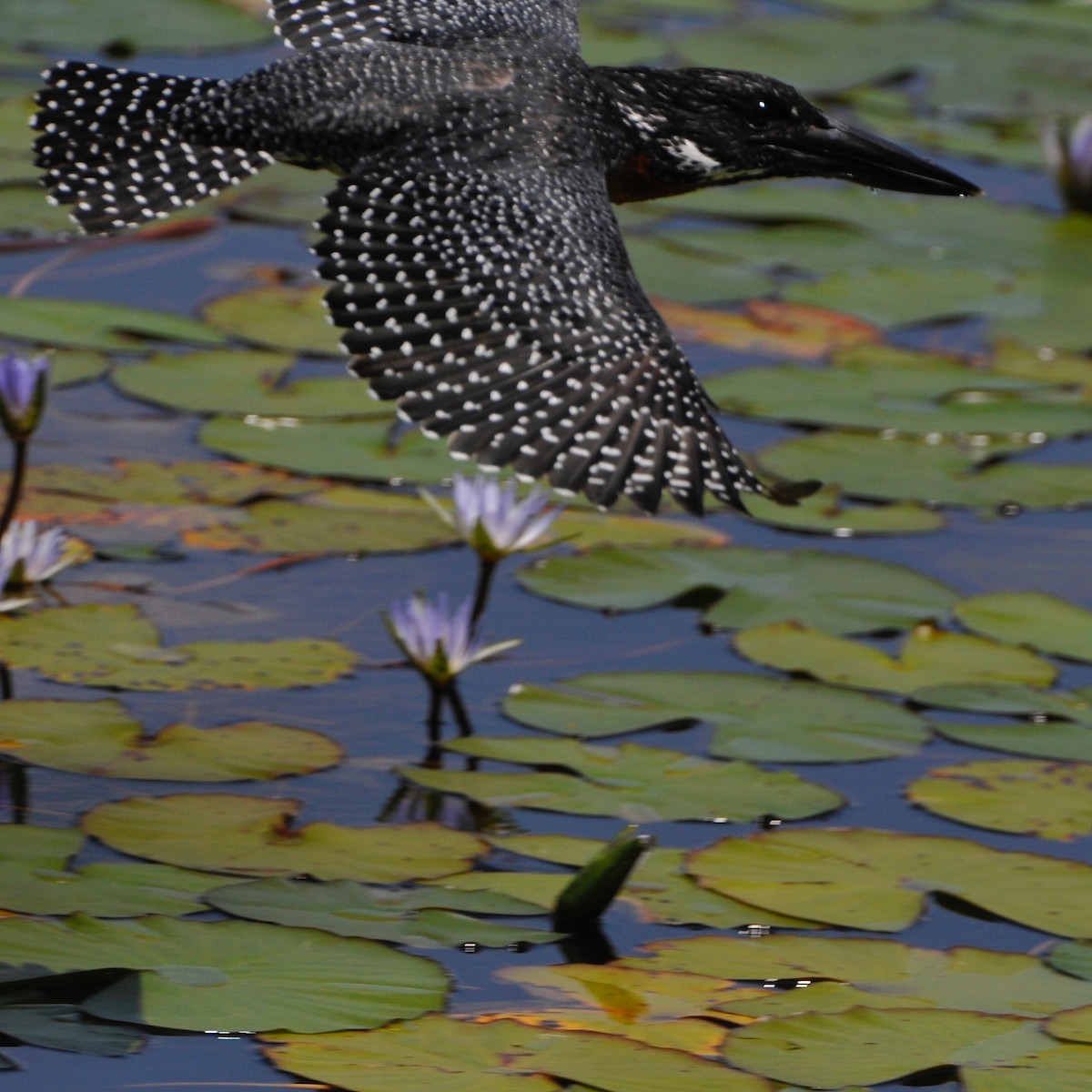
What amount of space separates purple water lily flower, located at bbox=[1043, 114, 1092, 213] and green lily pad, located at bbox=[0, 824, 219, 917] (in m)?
5.34

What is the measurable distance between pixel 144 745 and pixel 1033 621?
217 cm

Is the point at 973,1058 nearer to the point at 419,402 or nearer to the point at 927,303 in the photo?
the point at 419,402

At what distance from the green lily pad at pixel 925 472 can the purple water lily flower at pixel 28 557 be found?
1.99 metres

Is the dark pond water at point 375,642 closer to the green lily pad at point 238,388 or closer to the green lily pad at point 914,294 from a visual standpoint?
the green lily pad at point 238,388

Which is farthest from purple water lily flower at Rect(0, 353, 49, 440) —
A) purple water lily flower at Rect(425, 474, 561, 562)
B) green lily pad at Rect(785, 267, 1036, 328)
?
green lily pad at Rect(785, 267, 1036, 328)

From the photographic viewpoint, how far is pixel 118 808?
3.88 m

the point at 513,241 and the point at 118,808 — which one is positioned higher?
the point at 513,241

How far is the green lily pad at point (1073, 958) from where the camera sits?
361cm

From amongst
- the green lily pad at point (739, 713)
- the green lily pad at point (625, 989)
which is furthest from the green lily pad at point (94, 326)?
the green lily pad at point (625, 989)

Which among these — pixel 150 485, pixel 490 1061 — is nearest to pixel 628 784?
pixel 490 1061

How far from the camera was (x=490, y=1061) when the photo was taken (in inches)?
124

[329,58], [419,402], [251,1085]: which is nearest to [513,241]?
[419,402]

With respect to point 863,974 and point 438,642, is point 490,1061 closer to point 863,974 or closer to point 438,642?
point 863,974

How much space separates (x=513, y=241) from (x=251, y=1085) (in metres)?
1.97
